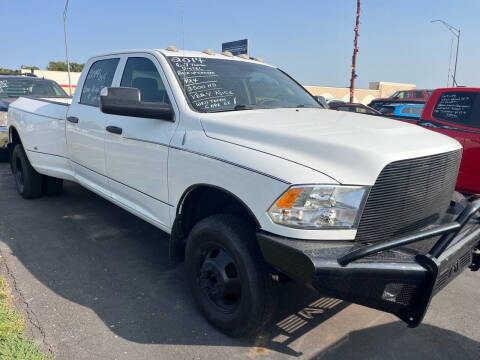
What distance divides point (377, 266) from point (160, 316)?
172 centimetres

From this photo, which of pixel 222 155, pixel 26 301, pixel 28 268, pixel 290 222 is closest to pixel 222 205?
pixel 222 155

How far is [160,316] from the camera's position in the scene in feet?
10.1

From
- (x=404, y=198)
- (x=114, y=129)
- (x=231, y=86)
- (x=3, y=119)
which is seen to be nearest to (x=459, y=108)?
(x=231, y=86)

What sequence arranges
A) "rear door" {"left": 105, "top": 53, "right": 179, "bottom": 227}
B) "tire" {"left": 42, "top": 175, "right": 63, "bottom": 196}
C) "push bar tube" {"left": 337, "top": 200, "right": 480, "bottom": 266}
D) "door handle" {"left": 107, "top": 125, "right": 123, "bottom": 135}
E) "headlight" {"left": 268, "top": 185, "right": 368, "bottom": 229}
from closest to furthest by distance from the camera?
1. "push bar tube" {"left": 337, "top": 200, "right": 480, "bottom": 266}
2. "headlight" {"left": 268, "top": 185, "right": 368, "bottom": 229}
3. "rear door" {"left": 105, "top": 53, "right": 179, "bottom": 227}
4. "door handle" {"left": 107, "top": 125, "right": 123, "bottom": 135}
5. "tire" {"left": 42, "top": 175, "right": 63, "bottom": 196}

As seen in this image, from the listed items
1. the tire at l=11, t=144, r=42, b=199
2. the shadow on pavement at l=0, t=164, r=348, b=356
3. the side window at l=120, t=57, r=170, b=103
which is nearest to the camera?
the shadow on pavement at l=0, t=164, r=348, b=356

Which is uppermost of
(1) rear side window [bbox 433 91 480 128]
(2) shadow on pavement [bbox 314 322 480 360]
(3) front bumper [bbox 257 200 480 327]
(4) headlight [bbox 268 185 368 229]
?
(1) rear side window [bbox 433 91 480 128]

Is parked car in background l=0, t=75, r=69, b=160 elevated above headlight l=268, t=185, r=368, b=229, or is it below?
above

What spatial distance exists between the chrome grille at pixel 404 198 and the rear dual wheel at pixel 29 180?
16.5ft

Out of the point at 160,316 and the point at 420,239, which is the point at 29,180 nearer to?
the point at 160,316

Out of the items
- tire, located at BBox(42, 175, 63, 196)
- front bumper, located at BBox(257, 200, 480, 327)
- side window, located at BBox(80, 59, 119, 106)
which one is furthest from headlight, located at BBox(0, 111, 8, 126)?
front bumper, located at BBox(257, 200, 480, 327)

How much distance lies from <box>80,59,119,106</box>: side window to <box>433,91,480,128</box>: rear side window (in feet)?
13.8

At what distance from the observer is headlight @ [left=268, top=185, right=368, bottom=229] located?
2.22 m

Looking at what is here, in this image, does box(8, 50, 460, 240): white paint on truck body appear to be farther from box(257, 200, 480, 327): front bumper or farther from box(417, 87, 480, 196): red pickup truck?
box(417, 87, 480, 196): red pickup truck

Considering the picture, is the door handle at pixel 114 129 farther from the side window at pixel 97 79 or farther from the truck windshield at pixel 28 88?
the truck windshield at pixel 28 88
